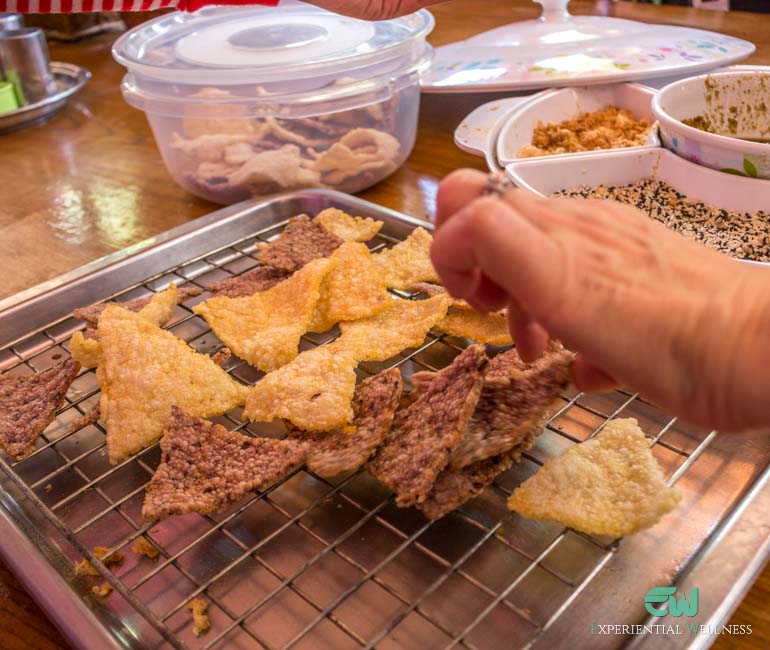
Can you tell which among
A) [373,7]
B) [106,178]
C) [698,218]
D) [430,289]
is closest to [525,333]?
[430,289]

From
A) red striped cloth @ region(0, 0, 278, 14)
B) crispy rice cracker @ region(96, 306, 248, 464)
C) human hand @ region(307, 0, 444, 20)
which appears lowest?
crispy rice cracker @ region(96, 306, 248, 464)

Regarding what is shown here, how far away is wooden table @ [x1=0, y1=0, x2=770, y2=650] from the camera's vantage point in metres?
1.55

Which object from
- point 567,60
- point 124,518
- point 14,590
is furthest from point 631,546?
point 567,60

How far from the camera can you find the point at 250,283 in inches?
49.4

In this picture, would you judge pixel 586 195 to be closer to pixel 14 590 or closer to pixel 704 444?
pixel 704 444

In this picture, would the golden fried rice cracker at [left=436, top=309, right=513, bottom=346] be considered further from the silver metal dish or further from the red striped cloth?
the silver metal dish

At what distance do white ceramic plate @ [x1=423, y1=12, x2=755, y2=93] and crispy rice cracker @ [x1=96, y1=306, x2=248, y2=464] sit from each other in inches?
40.7

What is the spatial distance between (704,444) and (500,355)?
0.28 m

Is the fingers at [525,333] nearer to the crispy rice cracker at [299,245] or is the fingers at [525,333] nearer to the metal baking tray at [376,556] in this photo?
the metal baking tray at [376,556]

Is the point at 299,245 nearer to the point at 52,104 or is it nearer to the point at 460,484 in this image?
the point at 460,484

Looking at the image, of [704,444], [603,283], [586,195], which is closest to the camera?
[603,283]

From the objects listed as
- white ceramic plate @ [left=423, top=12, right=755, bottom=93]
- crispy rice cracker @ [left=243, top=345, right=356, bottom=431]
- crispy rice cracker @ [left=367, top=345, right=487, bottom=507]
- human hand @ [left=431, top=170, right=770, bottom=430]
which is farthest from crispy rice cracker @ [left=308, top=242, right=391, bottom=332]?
white ceramic plate @ [left=423, top=12, right=755, bottom=93]

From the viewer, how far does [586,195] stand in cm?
141

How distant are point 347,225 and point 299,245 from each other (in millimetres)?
122
